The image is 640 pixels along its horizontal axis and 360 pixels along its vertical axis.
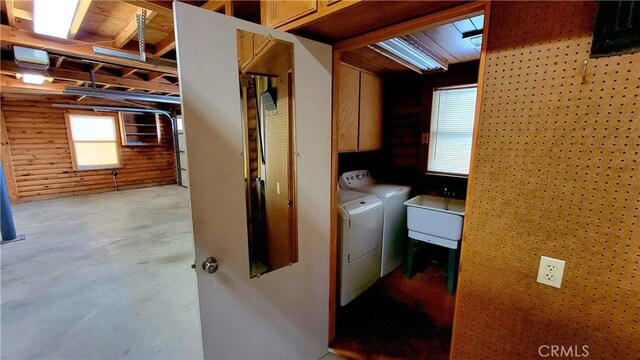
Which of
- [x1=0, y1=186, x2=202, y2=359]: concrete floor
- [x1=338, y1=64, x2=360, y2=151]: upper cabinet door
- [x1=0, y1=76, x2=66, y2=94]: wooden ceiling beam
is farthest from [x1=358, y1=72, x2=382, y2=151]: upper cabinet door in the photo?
[x1=0, y1=76, x2=66, y2=94]: wooden ceiling beam

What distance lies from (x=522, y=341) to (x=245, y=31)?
1.76 meters

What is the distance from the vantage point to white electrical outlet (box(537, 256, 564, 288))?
2.91 ft

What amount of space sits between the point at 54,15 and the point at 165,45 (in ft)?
3.07

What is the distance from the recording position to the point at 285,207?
5.38 feet

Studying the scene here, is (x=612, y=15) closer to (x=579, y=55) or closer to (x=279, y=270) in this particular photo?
(x=579, y=55)

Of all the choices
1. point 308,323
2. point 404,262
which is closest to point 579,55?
point 308,323

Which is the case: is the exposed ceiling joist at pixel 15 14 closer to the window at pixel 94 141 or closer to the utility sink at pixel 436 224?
the utility sink at pixel 436 224

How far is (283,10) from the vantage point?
4.13 ft

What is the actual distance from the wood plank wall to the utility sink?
8.11 m

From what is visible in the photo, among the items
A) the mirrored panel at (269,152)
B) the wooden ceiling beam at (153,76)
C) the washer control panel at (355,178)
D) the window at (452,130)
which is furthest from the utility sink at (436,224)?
the wooden ceiling beam at (153,76)

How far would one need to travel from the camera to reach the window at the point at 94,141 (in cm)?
656

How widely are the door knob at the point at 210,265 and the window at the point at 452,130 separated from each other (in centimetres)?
260

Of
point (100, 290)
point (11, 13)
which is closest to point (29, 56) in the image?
point (11, 13)

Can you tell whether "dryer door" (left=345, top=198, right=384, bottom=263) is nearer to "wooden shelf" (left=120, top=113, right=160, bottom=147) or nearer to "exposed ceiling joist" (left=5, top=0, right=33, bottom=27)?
"exposed ceiling joist" (left=5, top=0, right=33, bottom=27)
